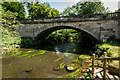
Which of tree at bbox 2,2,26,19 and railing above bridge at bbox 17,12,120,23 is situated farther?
tree at bbox 2,2,26,19

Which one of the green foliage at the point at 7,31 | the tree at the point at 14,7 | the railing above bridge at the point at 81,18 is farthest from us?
the tree at the point at 14,7

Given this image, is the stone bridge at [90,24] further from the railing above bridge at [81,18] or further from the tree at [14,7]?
the tree at [14,7]

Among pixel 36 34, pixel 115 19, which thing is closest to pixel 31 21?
pixel 36 34

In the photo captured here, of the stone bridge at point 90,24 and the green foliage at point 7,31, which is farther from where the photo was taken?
the stone bridge at point 90,24

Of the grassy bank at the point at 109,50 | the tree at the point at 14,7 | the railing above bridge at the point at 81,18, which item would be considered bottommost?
the grassy bank at the point at 109,50

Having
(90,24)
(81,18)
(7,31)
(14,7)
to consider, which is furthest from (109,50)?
(14,7)

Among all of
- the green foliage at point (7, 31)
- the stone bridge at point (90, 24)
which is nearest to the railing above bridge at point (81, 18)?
the stone bridge at point (90, 24)

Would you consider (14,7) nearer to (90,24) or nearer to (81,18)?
(81,18)

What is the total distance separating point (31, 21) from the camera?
38.8ft

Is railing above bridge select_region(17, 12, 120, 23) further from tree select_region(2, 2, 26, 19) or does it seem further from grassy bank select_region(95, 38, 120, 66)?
tree select_region(2, 2, 26, 19)

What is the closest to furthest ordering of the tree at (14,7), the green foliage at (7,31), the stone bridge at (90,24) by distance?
the green foliage at (7,31) < the stone bridge at (90,24) < the tree at (14,7)

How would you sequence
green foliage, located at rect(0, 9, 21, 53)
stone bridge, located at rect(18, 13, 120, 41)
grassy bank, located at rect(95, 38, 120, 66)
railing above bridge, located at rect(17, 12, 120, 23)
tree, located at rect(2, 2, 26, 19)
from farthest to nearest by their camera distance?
tree, located at rect(2, 2, 26, 19) < stone bridge, located at rect(18, 13, 120, 41) < railing above bridge, located at rect(17, 12, 120, 23) < green foliage, located at rect(0, 9, 21, 53) < grassy bank, located at rect(95, 38, 120, 66)

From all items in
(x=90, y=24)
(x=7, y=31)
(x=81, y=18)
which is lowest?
(x=7, y=31)

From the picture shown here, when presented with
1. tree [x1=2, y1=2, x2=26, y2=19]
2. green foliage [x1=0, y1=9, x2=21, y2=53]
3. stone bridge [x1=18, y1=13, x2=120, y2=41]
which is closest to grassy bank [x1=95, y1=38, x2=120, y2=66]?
stone bridge [x1=18, y1=13, x2=120, y2=41]
